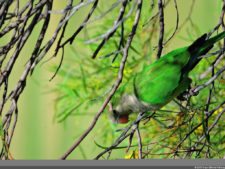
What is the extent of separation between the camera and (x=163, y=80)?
1.64 meters

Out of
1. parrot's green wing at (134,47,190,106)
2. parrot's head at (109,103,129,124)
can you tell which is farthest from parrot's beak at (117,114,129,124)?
parrot's green wing at (134,47,190,106)

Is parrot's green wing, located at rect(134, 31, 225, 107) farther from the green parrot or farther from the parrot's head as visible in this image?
the parrot's head

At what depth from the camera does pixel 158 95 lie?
1560 mm

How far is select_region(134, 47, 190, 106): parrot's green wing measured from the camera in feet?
5.15

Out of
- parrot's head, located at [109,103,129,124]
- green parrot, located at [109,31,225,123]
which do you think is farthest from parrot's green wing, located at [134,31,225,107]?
parrot's head, located at [109,103,129,124]

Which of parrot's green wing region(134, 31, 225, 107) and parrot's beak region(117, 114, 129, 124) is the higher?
parrot's green wing region(134, 31, 225, 107)

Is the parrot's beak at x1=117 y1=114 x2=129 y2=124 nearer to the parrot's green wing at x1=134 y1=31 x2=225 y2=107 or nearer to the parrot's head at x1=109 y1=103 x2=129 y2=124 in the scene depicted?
the parrot's head at x1=109 y1=103 x2=129 y2=124

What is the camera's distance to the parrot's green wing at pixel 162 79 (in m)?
1.57

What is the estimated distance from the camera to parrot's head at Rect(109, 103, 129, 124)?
70.0 inches

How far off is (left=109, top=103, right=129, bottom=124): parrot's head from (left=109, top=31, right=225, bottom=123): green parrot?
5 cm

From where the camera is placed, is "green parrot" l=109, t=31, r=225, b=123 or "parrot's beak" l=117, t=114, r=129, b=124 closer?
"green parrot" l=109, t=31, r=225, b=123

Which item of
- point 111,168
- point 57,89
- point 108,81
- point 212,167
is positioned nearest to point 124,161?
point 111,168

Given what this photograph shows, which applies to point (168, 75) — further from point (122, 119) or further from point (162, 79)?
point (122, 119)

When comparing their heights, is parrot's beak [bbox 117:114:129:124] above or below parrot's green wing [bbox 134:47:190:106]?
below
